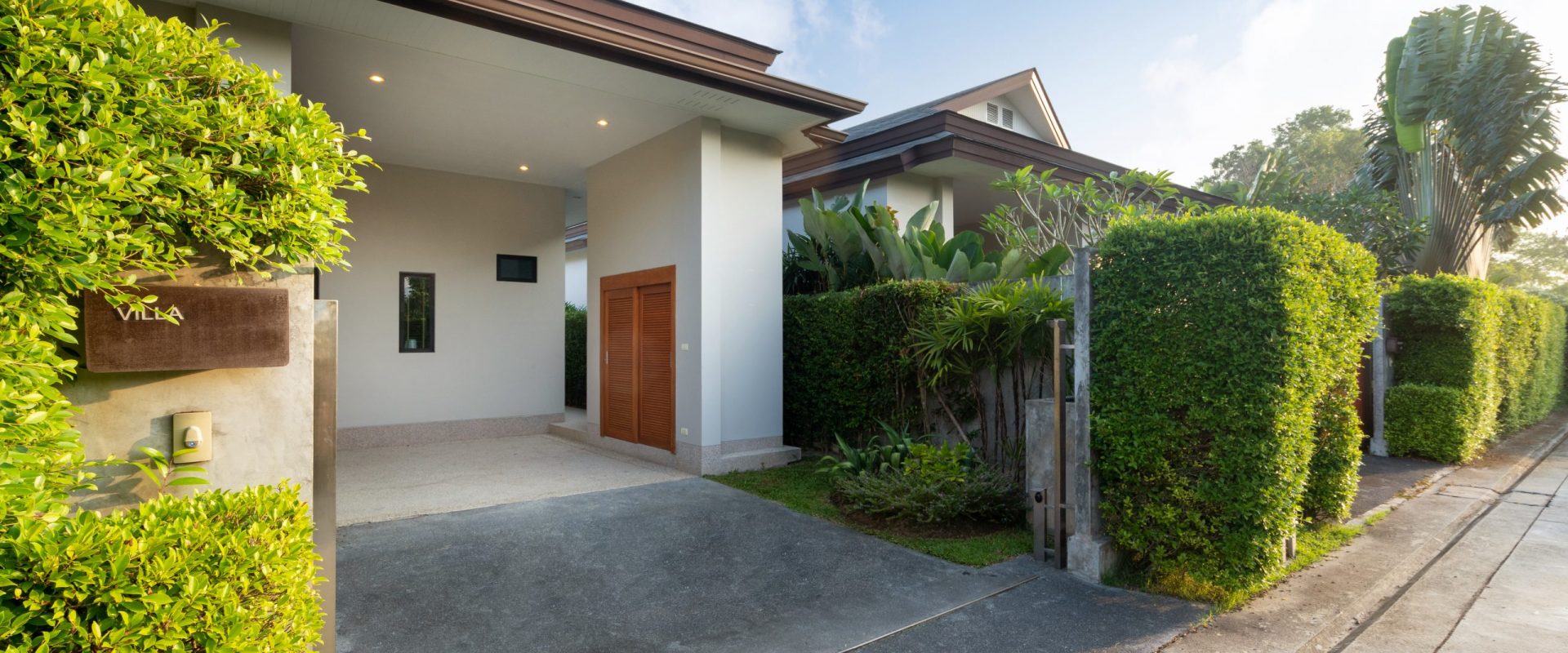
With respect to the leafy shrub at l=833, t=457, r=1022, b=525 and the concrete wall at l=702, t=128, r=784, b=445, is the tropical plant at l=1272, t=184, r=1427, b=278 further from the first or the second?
the leafy shrub at l=833, t=457, r=1022, b=525

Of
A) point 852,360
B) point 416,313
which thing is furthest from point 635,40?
point 416,313

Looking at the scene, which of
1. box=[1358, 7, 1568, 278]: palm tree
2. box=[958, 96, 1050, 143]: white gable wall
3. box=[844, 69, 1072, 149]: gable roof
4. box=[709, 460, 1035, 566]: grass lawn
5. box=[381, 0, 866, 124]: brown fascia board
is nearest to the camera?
box=[709, 460, 1035, 566]: grass lawn

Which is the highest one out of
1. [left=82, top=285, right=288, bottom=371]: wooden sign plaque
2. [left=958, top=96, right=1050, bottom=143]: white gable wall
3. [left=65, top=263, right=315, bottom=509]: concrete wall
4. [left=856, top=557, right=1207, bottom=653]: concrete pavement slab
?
[left=958, top=96, right=1050, bottom=143]: white gable wall

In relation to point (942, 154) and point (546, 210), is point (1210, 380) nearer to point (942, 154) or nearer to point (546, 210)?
point (942, 154)

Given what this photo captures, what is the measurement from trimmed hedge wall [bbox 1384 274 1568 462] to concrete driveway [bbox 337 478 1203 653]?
268 inches

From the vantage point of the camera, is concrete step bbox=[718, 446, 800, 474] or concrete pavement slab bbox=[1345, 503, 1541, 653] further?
concrete step bbox=[718, 446, 800, 474]

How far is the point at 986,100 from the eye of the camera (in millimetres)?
15359

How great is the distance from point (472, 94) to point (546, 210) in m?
4.04

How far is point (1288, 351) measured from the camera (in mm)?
3842

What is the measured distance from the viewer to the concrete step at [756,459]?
7.62 metres

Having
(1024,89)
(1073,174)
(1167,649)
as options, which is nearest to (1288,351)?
(1167,649)

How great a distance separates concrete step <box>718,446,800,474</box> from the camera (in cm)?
762

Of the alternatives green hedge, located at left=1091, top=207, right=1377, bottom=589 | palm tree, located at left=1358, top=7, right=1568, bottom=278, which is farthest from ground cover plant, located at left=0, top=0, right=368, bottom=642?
palm tree, located at left=1358, top=7, right=1568, bottom=278

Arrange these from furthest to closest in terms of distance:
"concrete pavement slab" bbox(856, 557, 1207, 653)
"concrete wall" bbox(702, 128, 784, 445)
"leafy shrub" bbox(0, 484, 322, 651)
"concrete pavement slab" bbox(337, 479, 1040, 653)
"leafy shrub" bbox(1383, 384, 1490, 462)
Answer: "leafy shrub" bbox(1383, 384, 1490, 462)
"concrete wall" bbox(702, 128, 784, 445)
"concrete pavement slab" bbox(337, 479, 1040, 653)
"concrete pavement slab" bbox(856, 557, 1207, 653)
"leafy shrub" bbox(0, 484, 322, 651)
